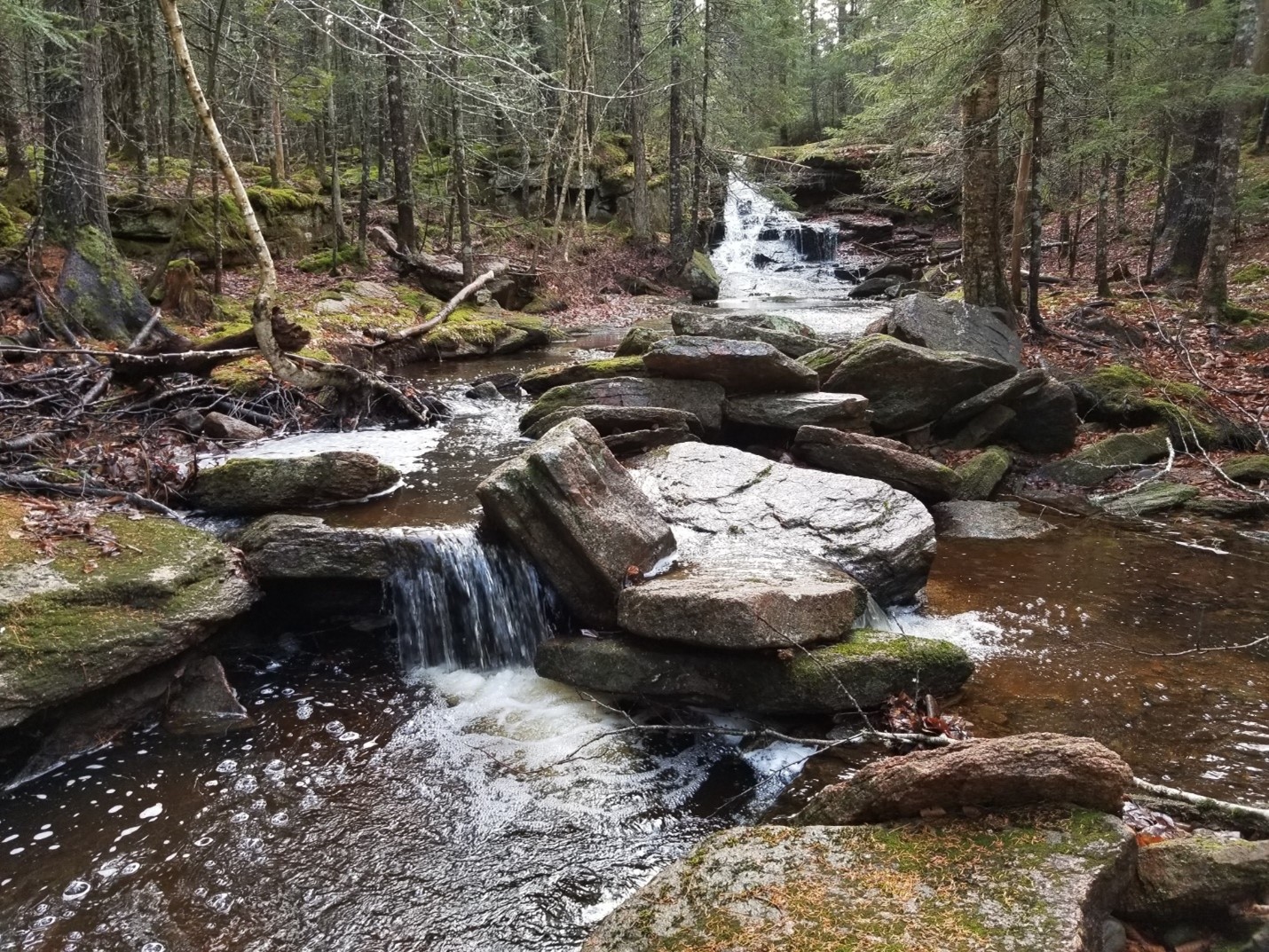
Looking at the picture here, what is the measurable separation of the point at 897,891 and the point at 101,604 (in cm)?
463

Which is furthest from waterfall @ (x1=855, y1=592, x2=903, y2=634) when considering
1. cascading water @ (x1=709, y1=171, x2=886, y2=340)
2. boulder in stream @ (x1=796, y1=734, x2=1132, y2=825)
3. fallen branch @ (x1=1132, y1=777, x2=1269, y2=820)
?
cascading water @ (x1=709, y1=171, x2=886, y2=340)

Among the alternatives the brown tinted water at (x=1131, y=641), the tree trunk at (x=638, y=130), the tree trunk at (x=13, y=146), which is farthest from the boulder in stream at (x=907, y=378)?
the tree trunk at (x=638, y=130)

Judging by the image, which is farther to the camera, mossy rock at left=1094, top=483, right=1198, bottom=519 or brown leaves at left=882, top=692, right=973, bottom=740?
mossy rock at left=1094, top=483, right=1198, bottom=519

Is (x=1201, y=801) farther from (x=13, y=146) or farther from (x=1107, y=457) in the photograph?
(x=13, y=146)

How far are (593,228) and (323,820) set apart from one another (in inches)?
1061

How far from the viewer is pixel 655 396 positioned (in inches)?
361

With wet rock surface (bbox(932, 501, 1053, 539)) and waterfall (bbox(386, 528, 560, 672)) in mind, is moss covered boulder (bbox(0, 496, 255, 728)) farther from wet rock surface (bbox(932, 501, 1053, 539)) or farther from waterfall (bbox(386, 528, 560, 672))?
wet rock surface (bbox(932, 501, 1053, 539))

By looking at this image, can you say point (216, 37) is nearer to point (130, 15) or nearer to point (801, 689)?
point (130, 15)

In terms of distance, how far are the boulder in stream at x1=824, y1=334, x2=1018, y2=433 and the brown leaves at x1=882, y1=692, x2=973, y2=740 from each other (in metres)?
5.24

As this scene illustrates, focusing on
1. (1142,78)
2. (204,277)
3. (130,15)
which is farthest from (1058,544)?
(130,15)

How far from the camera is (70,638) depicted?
4.47 metres

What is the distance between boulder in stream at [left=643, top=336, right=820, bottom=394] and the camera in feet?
29.0

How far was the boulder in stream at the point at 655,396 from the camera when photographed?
30.0ft

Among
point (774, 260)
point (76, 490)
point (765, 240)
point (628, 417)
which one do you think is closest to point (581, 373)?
point (628, 417)
